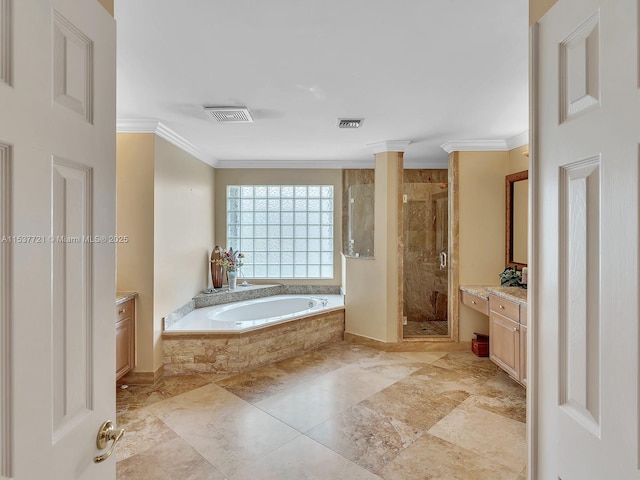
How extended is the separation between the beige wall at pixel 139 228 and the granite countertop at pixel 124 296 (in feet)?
0.21

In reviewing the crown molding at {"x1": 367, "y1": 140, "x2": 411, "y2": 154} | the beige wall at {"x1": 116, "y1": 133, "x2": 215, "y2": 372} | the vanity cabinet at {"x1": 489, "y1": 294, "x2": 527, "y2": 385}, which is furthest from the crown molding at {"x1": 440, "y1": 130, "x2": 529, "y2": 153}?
the beige wall at {"x1": 116, "y1": 133, "x2": 215, "y2": 372}

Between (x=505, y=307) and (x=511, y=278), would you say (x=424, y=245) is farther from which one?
(x=505, y=307)

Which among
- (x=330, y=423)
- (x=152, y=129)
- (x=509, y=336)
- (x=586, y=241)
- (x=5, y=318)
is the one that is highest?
(x=152, y=129)

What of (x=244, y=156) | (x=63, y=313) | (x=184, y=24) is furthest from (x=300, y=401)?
(x=244, y=156)

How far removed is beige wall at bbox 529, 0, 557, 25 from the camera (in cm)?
91

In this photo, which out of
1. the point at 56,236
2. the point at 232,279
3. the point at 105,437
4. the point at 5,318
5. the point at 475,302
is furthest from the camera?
the point at 232,279

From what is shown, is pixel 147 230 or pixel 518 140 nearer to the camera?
pixel 147 230

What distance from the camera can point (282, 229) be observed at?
5.23 metres

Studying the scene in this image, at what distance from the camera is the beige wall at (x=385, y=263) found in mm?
3955

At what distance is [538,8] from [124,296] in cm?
327

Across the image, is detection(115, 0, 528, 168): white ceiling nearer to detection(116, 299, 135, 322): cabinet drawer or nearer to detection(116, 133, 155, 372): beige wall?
detection(116, 133, 155, 372): beige wall

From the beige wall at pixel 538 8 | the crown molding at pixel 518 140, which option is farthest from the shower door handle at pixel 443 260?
the beige wall at pixel 538 8

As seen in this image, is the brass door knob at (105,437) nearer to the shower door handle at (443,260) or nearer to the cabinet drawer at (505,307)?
the cabinet drawer at (505,307)

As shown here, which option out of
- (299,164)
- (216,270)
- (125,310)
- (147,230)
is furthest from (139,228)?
(299,164)
